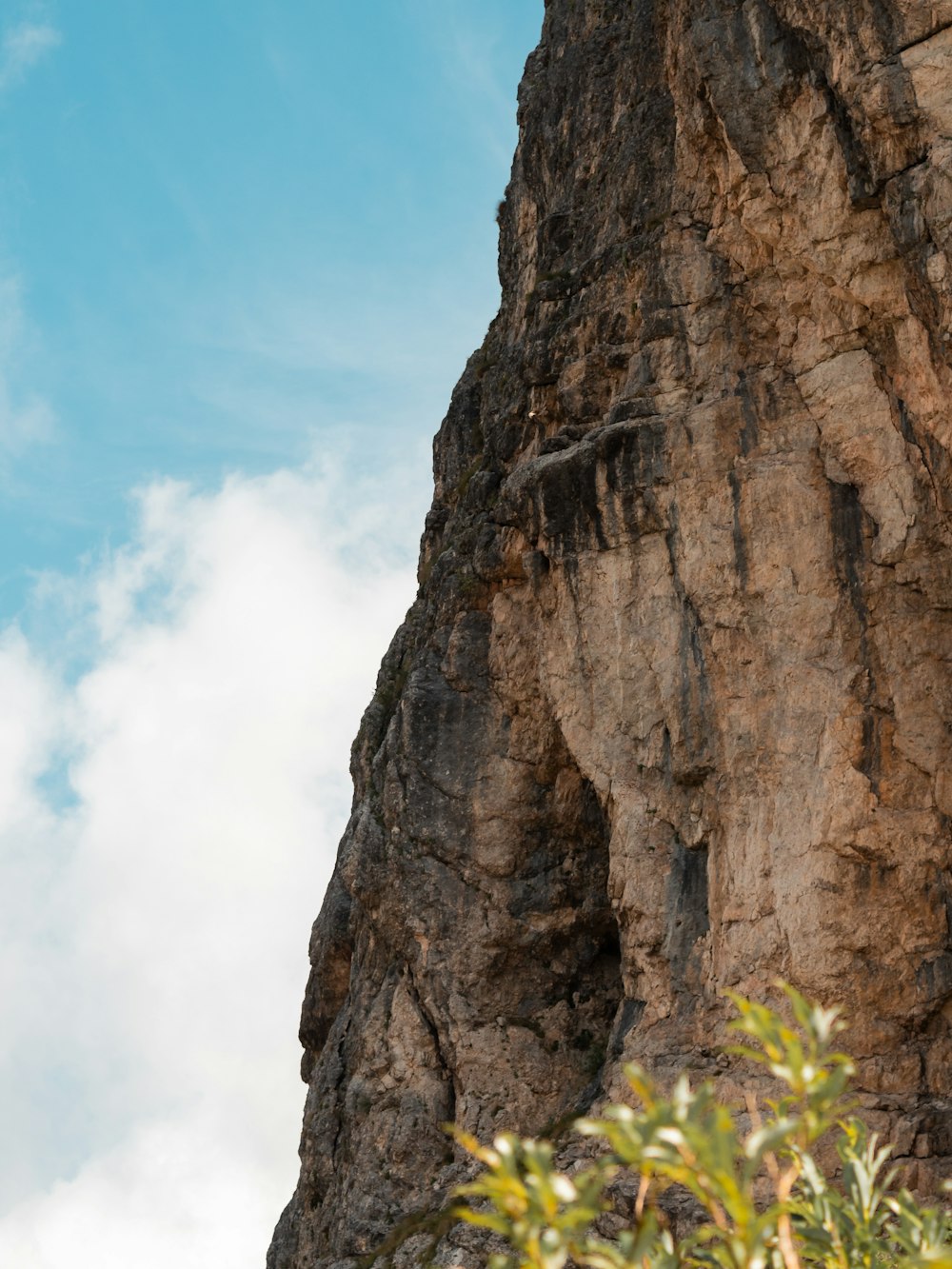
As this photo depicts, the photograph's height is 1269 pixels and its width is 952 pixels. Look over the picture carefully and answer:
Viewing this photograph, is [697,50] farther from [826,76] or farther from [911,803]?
[911,803]

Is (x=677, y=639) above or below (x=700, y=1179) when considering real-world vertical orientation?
above

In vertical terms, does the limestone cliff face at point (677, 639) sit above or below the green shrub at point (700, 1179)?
above

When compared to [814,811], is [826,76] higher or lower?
higher

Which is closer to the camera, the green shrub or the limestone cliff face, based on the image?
the green shrub

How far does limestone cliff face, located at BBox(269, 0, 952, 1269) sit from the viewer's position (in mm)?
25344

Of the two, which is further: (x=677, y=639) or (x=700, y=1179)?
(x=677, y=639)

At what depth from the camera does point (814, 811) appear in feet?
84.9

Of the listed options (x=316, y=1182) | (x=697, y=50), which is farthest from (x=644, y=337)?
(x=316, y=1182)

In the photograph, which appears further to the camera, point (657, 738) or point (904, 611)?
point (657, 738)

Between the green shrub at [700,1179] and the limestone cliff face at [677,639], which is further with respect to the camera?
the limestone cliff face at [677,639]

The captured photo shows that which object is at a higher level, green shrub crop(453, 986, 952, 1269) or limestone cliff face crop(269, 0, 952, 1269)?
limestone cliff face crop(269, 0, 952, 1269)

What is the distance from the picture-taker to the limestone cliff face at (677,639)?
25344 millimetres

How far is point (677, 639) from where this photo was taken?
29.0m

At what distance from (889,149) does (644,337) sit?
752cm
